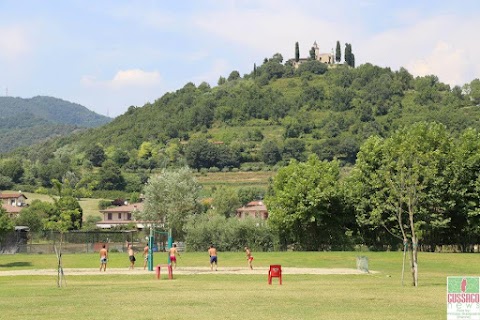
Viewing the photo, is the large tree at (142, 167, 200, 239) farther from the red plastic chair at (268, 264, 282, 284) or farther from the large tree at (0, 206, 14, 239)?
the red plastic chair at (268, 264, 282, 284)

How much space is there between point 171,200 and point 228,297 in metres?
60.9

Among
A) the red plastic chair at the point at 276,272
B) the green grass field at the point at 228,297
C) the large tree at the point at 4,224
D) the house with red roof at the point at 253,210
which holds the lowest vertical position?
the green grass field at the point at 228,297

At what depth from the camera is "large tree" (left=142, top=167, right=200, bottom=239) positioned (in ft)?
295

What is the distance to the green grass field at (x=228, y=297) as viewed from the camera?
78.9ft

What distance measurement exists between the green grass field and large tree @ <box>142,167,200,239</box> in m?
39.6

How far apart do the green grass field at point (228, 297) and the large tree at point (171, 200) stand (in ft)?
130

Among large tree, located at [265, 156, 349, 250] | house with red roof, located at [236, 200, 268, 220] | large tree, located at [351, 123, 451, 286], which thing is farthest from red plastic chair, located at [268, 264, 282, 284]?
house with red roof, located at [236, 200, 268, 220]

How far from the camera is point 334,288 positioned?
34.8 m

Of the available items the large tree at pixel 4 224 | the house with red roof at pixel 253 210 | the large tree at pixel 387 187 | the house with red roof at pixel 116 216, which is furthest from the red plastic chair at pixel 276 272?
the house with red roof at pixel 116 216

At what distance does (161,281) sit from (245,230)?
36731mm

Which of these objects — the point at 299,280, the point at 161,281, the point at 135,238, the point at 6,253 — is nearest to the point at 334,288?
the point at 299,280

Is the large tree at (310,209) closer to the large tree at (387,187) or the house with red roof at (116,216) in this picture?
the large tree at (387,187)
